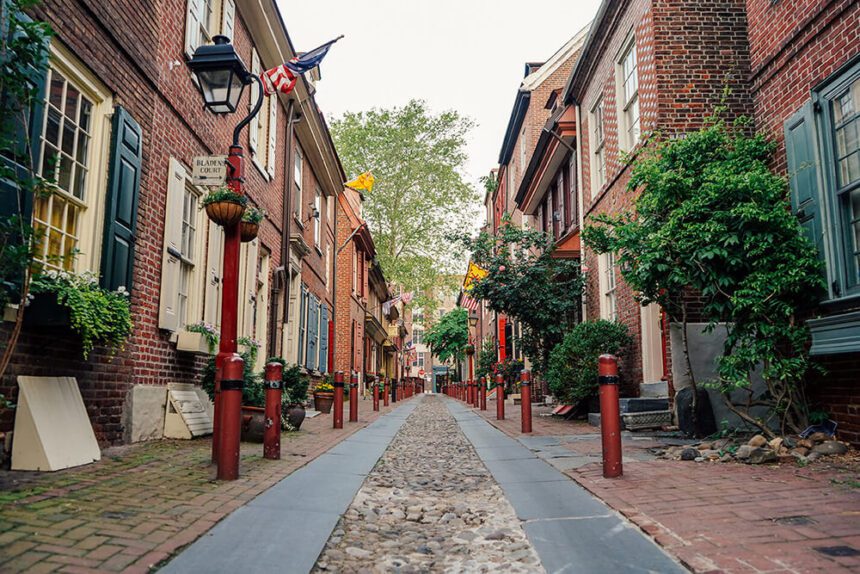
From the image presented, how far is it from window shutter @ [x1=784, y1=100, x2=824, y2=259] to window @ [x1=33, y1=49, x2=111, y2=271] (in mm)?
6263

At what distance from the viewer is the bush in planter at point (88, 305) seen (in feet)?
15.5

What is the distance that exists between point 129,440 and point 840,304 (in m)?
6.50

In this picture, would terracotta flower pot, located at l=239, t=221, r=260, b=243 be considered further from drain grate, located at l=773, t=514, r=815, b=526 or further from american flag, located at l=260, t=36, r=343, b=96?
Answer: drain grate, located at l=773, t=514, r=815, b=526

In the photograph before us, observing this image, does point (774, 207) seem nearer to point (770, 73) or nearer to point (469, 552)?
point (770, 73)

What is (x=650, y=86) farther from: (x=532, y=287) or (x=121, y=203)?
(x=121, y=203)

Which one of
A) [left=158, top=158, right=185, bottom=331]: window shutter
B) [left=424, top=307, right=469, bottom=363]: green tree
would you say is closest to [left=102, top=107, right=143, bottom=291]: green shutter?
[left=158, top=158, right=185, bottom=331]: window shutter

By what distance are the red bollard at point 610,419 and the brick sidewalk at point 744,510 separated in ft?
0.35

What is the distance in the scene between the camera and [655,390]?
9281mm

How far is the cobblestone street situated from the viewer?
10.2ft

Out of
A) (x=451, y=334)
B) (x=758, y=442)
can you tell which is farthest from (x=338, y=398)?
(x=451, y=334)

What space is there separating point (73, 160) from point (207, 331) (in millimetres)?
3021

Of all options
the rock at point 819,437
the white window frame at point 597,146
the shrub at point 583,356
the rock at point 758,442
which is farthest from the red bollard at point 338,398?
the white window frame at point 597,146

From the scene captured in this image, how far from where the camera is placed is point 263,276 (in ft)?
40.1

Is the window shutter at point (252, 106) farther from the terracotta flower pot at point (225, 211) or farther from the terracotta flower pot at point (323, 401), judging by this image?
the terracotta flower pot at point (323, 401)
